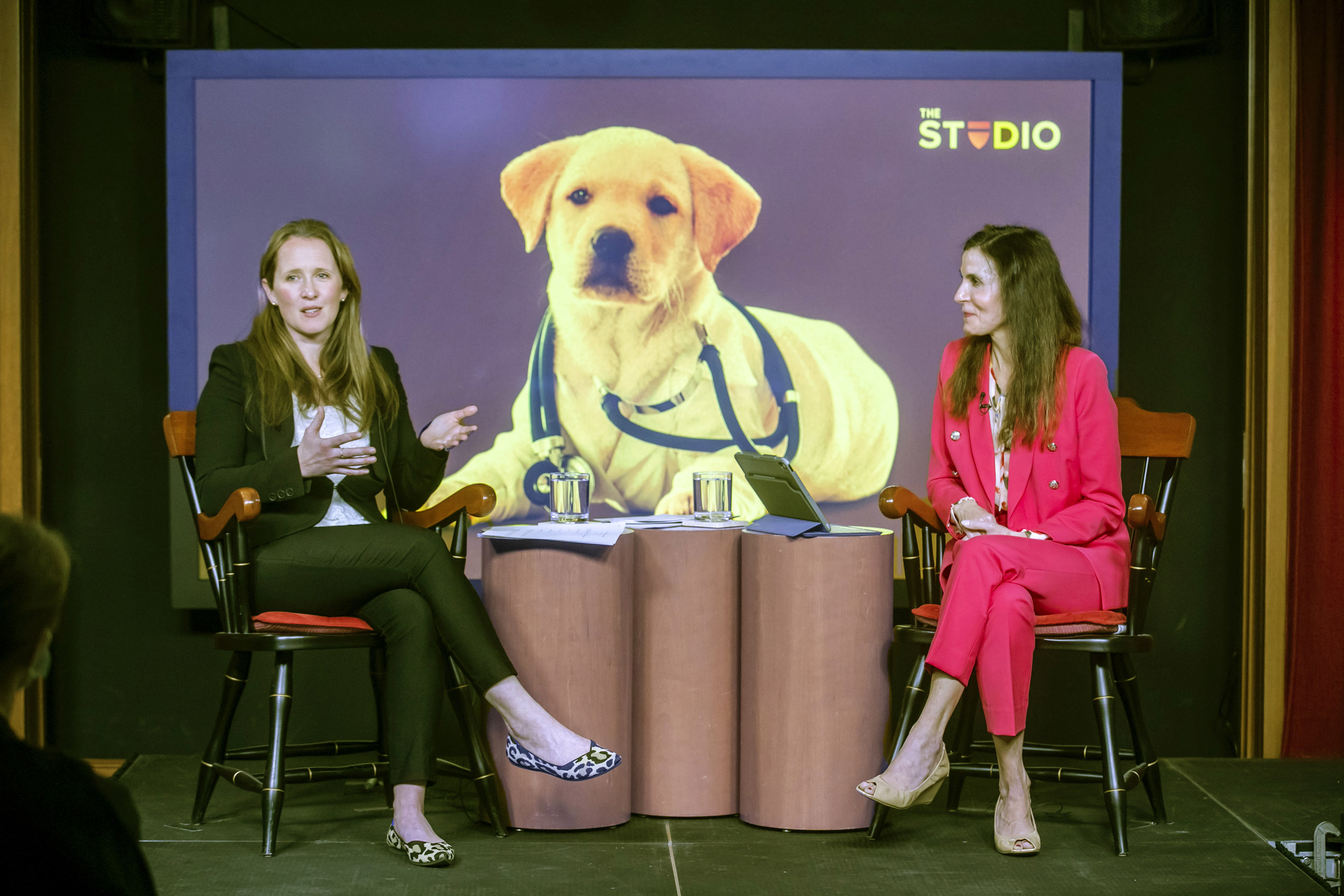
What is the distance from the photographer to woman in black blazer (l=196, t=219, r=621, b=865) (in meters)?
2.62

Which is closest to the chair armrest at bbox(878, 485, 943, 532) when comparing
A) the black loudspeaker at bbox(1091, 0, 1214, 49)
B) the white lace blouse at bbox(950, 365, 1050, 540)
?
the white lace blouse at bbox(950, 365, 1050, 540)

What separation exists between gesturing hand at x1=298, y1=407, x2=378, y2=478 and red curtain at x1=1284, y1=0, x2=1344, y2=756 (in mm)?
2585

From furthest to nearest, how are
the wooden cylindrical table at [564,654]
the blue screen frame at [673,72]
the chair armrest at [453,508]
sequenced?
the blue screen frame at [673,72], the chair armrest at [453,508], the wooden cylindrical table at [564,654]

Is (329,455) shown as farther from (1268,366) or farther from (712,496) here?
(1268,366)

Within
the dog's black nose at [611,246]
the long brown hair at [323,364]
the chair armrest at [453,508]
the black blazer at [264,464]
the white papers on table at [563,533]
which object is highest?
the dog's black nose at [611,246]

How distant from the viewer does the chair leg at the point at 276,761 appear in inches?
104

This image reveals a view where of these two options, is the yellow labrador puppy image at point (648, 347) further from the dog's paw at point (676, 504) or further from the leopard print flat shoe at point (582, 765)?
the leopard print flat shoe at point (582, 765)

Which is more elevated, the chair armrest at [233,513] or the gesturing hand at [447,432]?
the gesturing hand at [447,432]

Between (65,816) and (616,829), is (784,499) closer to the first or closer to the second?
(616,829)

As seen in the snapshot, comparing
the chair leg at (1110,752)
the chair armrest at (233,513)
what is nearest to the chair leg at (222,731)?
the chair armrest at (233,513)

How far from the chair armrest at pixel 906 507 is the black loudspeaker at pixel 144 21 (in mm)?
2361

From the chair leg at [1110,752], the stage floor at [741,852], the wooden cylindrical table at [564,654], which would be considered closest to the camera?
the stage floor at [741,852]

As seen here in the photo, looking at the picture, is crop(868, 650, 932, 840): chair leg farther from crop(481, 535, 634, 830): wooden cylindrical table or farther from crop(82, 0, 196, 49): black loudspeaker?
crop(82, 0, 196, 49): black loudspeaker

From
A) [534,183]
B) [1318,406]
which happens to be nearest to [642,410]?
[534,183]
